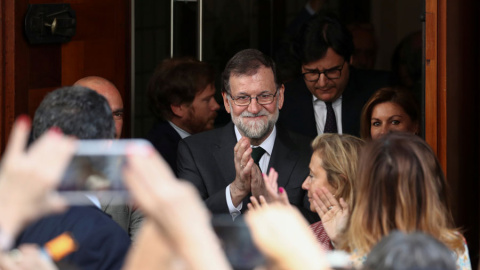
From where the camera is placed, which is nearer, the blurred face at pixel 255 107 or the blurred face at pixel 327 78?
the blurred face at pixel 255 107

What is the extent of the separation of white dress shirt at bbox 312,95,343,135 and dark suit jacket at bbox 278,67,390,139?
2 cm

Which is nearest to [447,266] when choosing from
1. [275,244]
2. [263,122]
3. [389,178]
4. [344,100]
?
[275,244]

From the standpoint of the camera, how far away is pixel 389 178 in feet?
7.72

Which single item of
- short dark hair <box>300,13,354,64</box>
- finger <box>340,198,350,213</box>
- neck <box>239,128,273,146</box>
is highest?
short dark hair <box>300,13,354,64</box>

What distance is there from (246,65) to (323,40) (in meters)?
0.70

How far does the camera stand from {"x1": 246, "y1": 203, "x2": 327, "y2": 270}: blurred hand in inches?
49.4

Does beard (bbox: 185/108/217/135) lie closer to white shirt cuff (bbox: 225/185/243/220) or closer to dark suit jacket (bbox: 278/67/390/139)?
dark suit jacket (bbox: 278/67/390/139)

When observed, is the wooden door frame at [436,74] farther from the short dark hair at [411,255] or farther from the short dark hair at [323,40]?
the short dark hair at [411,255]

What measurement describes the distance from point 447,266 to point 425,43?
89.2 inches

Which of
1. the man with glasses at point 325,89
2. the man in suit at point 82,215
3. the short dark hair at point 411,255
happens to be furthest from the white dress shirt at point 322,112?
the short dark hair at point 411,255

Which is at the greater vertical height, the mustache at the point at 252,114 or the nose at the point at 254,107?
the nose at the point at 254,107

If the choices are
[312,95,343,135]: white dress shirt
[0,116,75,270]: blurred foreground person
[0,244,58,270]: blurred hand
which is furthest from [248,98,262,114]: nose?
[0,116,75,270]: blurred foreground person

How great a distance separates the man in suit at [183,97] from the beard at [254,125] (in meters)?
0.69

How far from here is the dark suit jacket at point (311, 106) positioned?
4.31m
